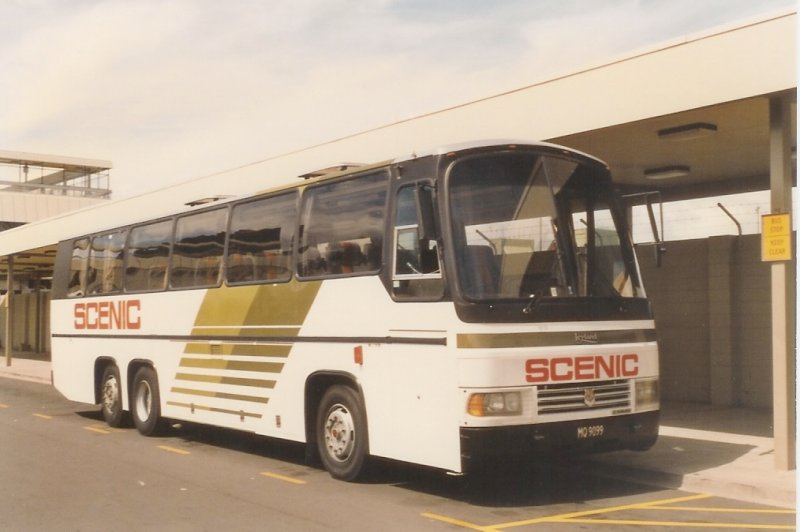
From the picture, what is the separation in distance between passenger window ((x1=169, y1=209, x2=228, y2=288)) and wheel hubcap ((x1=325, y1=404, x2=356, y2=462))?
3138mm

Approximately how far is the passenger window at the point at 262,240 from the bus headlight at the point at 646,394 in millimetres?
4110

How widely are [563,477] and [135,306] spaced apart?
751 cm

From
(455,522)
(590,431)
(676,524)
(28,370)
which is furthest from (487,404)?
(28,370)

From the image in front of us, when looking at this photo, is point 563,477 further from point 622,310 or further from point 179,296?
point 179,296

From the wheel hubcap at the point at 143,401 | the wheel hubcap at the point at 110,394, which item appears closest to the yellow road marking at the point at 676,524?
the wheel hubcap at the point at 143,401

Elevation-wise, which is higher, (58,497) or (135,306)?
(135,306)

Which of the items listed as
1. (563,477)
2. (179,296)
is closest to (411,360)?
(563,477)

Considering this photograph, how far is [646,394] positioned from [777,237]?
7.44 ft

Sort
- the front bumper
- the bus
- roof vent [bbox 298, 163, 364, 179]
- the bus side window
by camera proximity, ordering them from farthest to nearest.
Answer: the bus side window → roof vent [bbox 298, 163, 364, 179] → the bus → the front bumper

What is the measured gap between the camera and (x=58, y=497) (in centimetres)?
959

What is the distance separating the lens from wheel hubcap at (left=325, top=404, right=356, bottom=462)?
10203 mm

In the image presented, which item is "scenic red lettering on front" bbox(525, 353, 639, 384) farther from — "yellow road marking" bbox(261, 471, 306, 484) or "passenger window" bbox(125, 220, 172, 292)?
"passenger window" bbox(125, 220, 172, 292)

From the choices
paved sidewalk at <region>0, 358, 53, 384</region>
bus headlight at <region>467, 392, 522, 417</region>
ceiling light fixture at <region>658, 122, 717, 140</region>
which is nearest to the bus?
bus headlight at <region>467, 392, 522, 417</region>

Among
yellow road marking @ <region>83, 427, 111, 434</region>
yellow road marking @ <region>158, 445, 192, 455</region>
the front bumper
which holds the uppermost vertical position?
the front bumper
